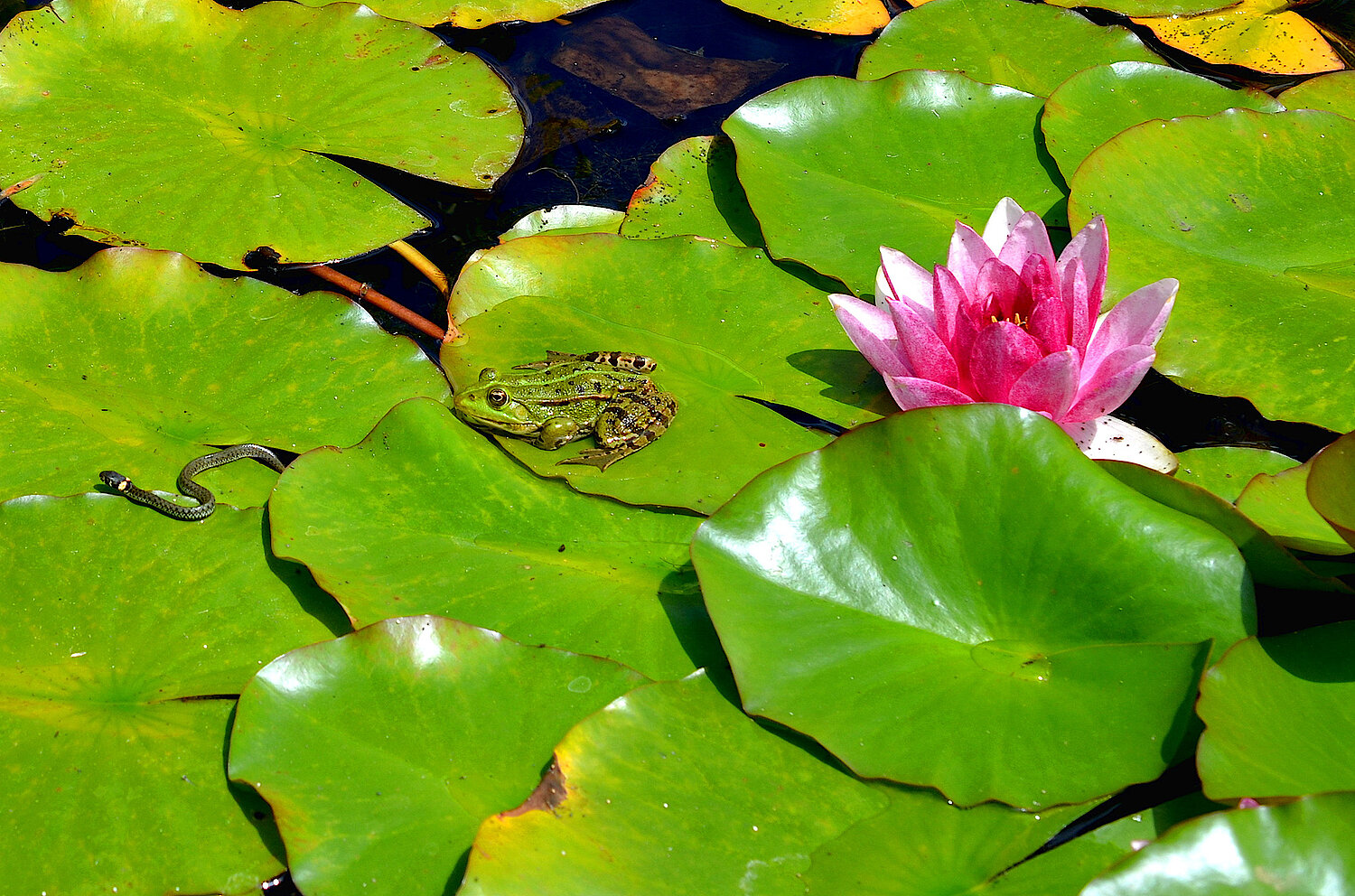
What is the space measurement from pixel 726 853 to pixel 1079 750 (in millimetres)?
778

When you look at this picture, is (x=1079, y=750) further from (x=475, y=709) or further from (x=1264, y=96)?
(x=1264, y=96)

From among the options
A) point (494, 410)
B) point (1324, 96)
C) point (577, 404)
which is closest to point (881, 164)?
point (577, 404)

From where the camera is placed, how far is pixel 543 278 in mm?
3225

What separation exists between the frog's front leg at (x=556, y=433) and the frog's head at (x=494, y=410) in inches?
1.9

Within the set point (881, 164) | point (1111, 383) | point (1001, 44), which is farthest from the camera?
point (1001, 44)

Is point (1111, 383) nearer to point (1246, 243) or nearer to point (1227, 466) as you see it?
point (1227, 466)

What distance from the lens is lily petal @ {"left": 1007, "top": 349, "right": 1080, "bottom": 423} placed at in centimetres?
226

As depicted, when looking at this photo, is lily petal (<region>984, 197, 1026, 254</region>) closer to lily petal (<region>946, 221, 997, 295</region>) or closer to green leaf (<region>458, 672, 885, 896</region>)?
lily petal (<region>946, 221, 997, 295</region>)

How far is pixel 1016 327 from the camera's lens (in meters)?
2.27

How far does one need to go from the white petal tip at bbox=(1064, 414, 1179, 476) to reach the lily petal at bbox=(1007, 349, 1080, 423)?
0.16 meters

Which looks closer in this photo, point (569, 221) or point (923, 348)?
point (923, 348)

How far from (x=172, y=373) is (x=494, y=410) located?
108 cm

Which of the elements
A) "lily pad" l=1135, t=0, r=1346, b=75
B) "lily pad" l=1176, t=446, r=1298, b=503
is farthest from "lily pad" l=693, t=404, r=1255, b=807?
"lily pad" l=1135, t=0, r=1346, b=75

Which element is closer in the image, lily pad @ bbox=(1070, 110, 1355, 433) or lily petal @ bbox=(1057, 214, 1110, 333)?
lily petal @ bbox=(1057, 214, 1110, 333)
